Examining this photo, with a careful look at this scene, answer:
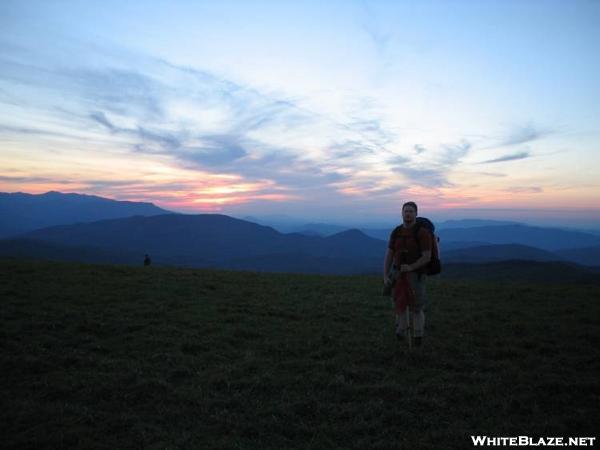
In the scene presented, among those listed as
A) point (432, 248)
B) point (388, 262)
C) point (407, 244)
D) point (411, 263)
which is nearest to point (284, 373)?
point (388, 262)

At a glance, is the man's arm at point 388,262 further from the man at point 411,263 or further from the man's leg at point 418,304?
the man's leg at point 418,304

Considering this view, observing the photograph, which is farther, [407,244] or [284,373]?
[407,244]

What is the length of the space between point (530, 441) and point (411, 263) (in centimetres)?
507

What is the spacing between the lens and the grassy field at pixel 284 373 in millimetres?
6918

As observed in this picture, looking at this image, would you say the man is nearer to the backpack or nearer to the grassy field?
the backpack

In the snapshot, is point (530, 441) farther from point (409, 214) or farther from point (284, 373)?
point (409, 214)

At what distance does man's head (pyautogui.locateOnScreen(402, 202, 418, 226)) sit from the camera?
415 inches

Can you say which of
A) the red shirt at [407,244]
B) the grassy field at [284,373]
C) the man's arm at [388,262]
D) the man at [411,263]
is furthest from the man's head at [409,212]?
the grassy field at [284,373]

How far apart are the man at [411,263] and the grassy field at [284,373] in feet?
4.08

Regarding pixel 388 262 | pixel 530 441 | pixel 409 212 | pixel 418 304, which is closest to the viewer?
pixel 530 441

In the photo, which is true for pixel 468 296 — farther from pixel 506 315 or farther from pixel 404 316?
pixel 404 316

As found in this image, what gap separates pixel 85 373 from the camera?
9.39 m

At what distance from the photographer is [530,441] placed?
6.53 m

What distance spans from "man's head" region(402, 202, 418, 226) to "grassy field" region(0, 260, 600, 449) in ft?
12.5
